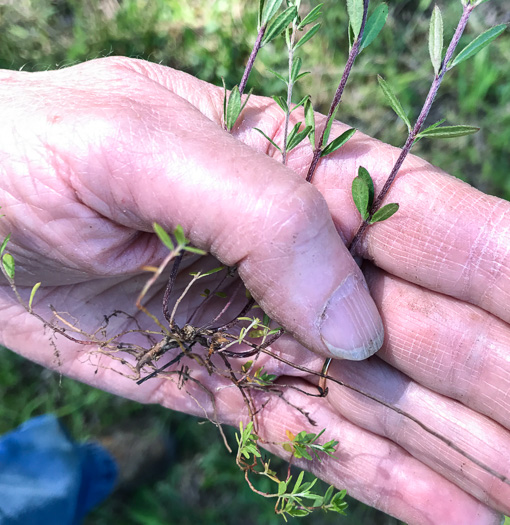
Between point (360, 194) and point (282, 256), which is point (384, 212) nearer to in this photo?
point (360, 194)

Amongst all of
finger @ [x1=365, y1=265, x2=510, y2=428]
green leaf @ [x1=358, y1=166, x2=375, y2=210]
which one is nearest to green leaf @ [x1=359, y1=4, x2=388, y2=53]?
green leaf @ [x1=358, y1=166, x2=375, y2=210]

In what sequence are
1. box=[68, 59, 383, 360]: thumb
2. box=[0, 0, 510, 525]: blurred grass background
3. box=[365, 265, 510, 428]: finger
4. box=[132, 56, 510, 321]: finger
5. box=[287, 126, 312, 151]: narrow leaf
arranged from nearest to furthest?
box=[68, 59, 383, 360]: thumb < box=[287, 126, 312, 151]: narrow leaf < box=[132, 56, 510, 321]: finger < box=[365, 265, 510, 428]: finger < box=[0, 0, 510, 525]: blurred grass background

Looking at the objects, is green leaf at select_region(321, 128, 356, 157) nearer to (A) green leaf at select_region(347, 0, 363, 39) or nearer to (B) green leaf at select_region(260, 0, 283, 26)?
(A) green leaf at select_region(347, 0, 363, 39)

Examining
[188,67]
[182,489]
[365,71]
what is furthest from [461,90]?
[182,489]

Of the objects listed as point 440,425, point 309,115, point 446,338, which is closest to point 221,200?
point 309,115

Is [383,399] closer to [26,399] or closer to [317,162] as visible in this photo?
[317,162]
